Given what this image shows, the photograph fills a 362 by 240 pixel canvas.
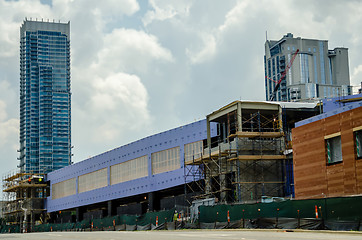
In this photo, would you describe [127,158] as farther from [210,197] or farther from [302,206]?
[302,206]

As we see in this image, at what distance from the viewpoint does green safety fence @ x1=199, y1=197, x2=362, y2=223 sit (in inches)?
1166

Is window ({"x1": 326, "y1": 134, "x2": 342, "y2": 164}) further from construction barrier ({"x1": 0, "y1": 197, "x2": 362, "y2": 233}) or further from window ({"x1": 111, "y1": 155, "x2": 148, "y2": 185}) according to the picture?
window ({"x1": 111, "y1": 155, "x2": 148, "y2": 185})

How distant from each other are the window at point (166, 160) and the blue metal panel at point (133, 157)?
21.2 inches

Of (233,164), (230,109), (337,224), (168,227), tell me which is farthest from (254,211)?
(230,109)

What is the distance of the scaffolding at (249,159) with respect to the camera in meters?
52.3

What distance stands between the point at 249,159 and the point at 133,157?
89.9 ft

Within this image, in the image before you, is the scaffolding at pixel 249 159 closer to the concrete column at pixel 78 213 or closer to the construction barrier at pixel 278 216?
the construction barrier at pixel 278 216

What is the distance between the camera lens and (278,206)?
115 feet

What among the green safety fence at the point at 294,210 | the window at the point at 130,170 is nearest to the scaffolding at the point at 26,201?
the window at the point at 130,170

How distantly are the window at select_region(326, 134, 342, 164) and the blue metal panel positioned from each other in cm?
2002

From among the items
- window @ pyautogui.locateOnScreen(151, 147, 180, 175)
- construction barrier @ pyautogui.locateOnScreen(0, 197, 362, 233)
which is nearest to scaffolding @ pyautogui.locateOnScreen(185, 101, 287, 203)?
construction barrier @ pyautogui.locateOnScreen(0, 197, 362, 233)

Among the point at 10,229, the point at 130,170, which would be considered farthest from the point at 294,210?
the point at 10,229

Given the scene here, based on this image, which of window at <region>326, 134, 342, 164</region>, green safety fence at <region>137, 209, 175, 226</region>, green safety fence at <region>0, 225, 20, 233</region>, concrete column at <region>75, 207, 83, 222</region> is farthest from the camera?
green safety fence at <region>0, 225, 20, 233</region>

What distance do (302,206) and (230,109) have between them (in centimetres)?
2255
